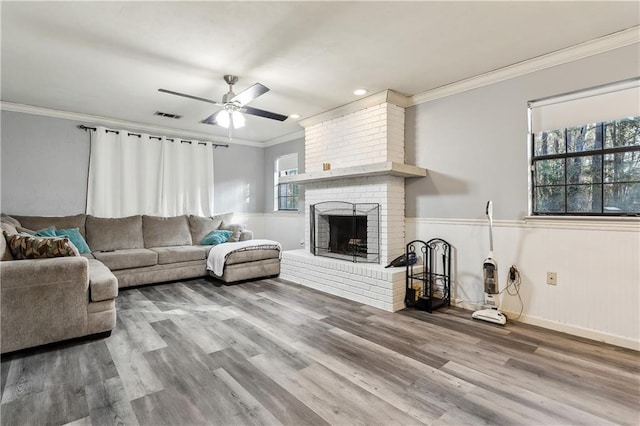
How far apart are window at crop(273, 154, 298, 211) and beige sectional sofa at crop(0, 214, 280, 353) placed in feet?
3.59

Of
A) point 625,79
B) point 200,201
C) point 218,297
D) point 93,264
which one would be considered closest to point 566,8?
point 625,79

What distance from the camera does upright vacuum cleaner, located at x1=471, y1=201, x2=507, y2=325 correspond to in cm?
312

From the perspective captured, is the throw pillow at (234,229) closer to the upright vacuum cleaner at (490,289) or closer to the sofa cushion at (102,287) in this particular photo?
the sofa cushion at (102,287)

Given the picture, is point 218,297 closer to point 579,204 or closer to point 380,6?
point 380,6

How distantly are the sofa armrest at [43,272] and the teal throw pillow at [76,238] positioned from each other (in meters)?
1.84

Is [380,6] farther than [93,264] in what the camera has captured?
No

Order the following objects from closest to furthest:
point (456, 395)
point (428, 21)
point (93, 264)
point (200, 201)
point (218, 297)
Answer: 1. point (456, 395)
2. point (428, 21)
3. point (93, 264)
4. point (218, 297)
5. point (200, 201)

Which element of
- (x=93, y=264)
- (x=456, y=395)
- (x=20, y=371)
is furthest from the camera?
(x=93, y=264)

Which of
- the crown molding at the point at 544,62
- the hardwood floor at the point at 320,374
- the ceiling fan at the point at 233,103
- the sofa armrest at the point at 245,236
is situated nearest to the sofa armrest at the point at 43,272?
the hardwood floor at the point at 320,374

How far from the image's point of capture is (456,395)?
1920mm

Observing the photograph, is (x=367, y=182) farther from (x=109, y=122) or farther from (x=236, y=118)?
(x=109, y=122)

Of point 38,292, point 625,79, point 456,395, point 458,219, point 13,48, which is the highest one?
point 13,48

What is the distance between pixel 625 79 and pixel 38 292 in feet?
16.6

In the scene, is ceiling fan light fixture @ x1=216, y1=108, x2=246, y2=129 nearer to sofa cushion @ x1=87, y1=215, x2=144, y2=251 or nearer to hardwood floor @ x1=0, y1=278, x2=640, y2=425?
hardwood floor @ x1=0, y1=278, x2=640, y2=425
